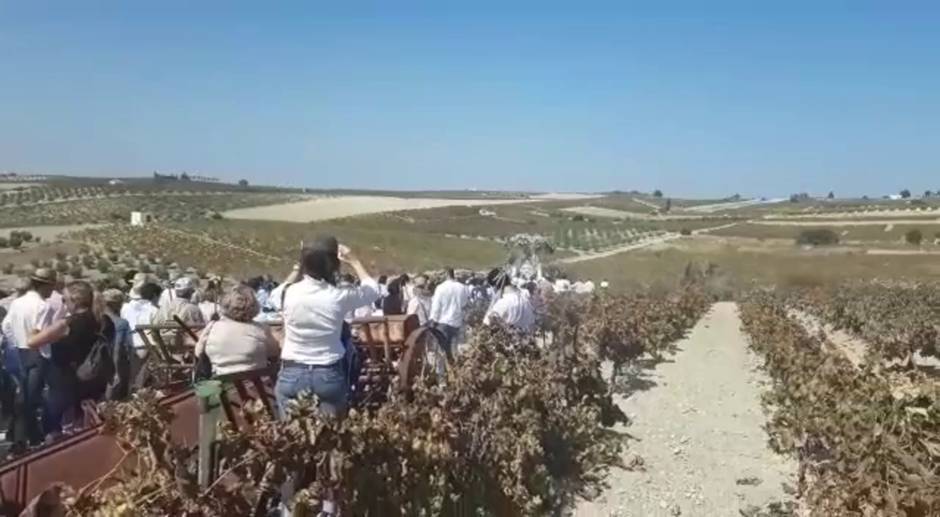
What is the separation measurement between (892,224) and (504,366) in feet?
303

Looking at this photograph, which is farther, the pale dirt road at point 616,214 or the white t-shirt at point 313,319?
the pale dirt road at point 616,214

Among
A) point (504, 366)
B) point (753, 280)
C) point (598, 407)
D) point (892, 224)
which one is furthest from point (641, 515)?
point (892, 224)

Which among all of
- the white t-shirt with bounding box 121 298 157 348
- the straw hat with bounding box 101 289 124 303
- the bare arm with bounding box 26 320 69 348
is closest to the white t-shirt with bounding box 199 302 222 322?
the white t-shirt with bounding box 121 298 157 348

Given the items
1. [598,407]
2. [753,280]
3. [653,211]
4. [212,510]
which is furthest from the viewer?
[653,211]

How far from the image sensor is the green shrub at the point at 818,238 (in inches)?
2936

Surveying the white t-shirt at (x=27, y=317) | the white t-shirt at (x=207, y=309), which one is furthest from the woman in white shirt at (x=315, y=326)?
the white t-shirt at (x=207, y=309)

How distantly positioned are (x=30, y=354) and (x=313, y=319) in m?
3.73

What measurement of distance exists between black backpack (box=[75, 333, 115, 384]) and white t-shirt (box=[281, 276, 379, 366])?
2247 mm

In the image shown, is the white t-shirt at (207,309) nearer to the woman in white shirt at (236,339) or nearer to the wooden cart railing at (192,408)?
the wooden cart railing at (192,408)

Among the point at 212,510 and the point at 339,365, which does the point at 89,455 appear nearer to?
the point at 212,510

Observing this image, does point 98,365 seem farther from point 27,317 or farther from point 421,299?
point 421,299

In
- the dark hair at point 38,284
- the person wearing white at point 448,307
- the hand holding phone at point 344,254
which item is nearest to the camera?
the hand holding phone at point 344,254

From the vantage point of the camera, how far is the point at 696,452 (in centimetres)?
1012

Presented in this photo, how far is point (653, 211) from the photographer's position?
146 m
